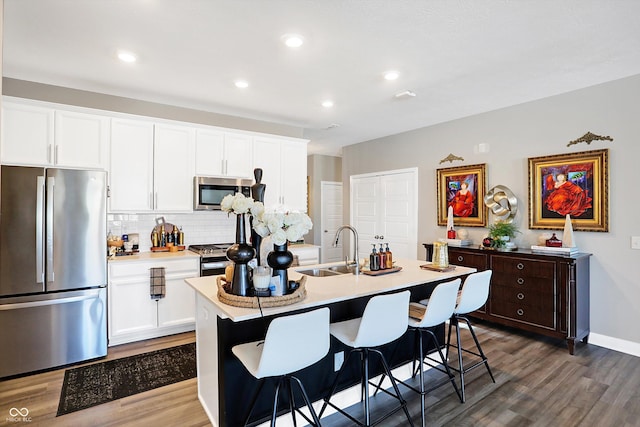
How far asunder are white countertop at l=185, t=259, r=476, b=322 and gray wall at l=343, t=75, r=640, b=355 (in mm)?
1669

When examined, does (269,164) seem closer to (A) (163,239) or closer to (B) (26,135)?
(A) (163,239)

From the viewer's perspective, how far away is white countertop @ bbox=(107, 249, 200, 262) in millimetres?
3617

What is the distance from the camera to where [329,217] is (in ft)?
25.8

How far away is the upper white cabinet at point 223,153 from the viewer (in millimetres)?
4270

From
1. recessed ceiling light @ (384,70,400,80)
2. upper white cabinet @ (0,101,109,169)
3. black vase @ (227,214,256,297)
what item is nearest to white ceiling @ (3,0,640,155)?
recessed ceiling light @ (384,70,400,80)

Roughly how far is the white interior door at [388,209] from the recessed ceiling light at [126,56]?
3.82 m

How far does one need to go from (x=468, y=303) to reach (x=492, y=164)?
2.48m

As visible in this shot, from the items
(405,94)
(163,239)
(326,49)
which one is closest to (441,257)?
(405,94)

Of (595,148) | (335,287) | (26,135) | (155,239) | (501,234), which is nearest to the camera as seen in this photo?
(335,287)

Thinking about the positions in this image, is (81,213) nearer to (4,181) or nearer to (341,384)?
(4,181)

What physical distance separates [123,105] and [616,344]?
5750 mm

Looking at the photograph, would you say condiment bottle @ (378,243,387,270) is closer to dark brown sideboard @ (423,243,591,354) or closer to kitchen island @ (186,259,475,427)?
kitchen island @ (186,259,475,427)

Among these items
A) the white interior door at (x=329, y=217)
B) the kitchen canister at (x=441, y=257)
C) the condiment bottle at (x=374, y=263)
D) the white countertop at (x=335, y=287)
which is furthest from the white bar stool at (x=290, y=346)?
the white interior door at (x=329, y=217)

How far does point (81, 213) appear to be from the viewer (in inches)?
125
